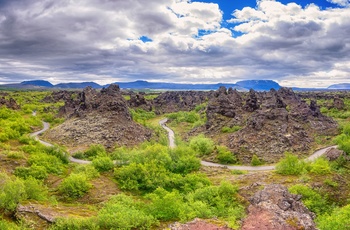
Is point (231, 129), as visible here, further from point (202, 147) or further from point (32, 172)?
point (32, 172)

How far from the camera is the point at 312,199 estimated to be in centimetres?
4500

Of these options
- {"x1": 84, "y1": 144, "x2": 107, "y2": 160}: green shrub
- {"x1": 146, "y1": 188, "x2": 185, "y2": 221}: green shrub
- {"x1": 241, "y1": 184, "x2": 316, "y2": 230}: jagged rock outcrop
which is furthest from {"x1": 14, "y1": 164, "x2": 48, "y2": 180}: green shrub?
{"x1": 241, "y1": 184, "x2": 316, "y2": 230}: jagged rock outcrop

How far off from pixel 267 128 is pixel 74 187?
2431 inches

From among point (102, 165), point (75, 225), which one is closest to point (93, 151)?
point (102, 165)

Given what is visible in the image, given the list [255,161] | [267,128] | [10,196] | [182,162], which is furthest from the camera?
[267,128]

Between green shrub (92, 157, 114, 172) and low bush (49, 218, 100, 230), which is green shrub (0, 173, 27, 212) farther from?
green shrub (92, 157, 114, 172)

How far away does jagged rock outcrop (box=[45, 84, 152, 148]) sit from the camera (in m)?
90.8

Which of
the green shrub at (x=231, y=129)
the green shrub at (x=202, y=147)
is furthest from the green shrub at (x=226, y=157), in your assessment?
the green shrub at (x=231, y=129)

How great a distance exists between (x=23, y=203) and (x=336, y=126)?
104 m

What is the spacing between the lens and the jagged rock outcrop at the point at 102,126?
90.8 meters

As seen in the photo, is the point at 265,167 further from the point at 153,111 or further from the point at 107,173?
the point at 153,111

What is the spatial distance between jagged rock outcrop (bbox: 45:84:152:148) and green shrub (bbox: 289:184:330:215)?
179 feet

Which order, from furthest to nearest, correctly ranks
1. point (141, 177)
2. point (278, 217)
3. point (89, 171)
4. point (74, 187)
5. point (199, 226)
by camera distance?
point (89, 171)
point (141, 177)
point (74, 187)
point (199, 226)
point (278, 217)

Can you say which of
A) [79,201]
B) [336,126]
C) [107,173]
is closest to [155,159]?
[107,173]
